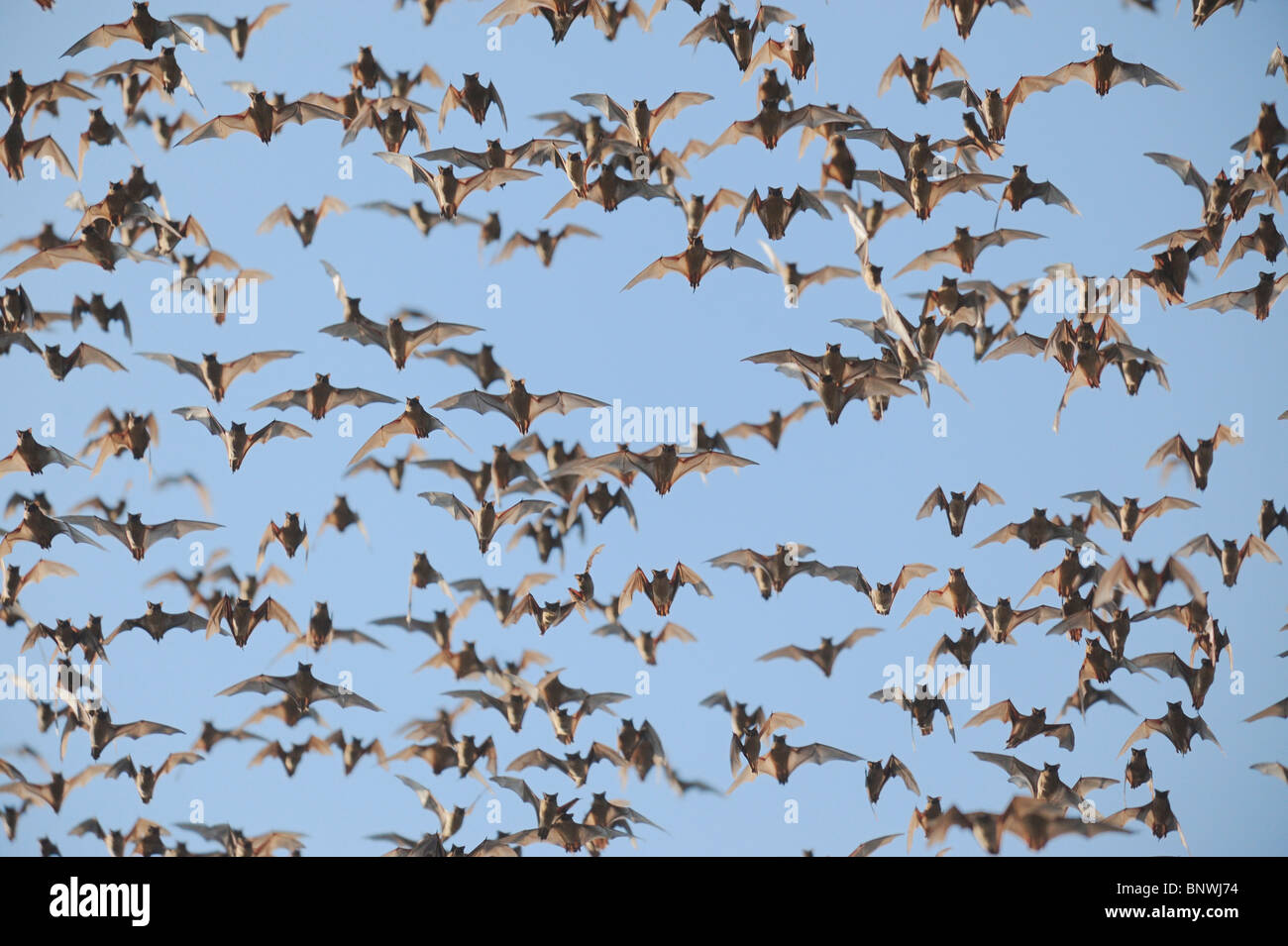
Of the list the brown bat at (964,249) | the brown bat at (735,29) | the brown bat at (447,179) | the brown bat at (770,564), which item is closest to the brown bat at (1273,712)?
the brown bat at (770,564)

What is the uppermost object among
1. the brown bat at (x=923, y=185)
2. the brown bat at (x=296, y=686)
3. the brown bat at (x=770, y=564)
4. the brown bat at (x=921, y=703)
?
the brown bat at (x=923, y=185)

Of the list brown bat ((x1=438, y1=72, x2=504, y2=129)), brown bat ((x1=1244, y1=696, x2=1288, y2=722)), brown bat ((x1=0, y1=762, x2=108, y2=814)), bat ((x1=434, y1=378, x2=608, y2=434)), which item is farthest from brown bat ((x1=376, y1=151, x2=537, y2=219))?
brown bat ((x1=1244, y1=696, x2=1288, y2=722))

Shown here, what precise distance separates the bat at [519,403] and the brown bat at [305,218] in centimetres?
272

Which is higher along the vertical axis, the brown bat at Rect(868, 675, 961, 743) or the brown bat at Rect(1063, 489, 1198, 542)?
the brown bat at Rect(1063, 489, 1198, 542)

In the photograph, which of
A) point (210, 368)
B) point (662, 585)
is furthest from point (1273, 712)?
point (210, 368)

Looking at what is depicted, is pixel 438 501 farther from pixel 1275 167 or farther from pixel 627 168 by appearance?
pixel 1275 167

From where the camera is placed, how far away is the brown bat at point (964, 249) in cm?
1324

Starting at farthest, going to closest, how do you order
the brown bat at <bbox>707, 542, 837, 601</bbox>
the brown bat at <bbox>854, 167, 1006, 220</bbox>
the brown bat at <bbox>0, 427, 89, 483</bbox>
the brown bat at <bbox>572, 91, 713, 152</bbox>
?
the brown bat at <bbox>707, 542, 837, 601</bbox>, the brown bat at <bbox>0, 427, 89, 483</bbox>, the brown bat at <bbox>854, 167, 1006, 220</bbox>, the brown bat at <bbox>572, 91, 713, 152</bbox>

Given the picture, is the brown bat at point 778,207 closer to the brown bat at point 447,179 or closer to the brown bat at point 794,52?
the brown bat at point 794,52

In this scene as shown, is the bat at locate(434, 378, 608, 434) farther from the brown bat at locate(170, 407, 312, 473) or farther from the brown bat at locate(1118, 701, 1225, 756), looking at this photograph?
the brown bat at locate(1118, 701, 1225, 756)

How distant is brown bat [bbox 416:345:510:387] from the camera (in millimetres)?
13256

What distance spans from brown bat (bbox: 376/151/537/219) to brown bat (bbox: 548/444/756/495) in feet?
11.2

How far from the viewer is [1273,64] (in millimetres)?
12453
